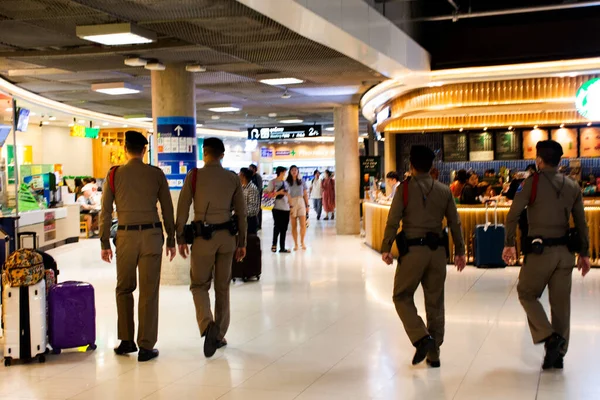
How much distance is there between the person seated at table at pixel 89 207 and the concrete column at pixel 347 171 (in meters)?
6.00

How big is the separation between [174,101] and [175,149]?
65cm

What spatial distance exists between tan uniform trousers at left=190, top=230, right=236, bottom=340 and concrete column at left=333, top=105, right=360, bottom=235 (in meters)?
12.0

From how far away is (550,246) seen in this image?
18.1ft

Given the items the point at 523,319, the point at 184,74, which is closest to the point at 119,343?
the point at 523,319

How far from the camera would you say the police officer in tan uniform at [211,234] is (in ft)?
20.3

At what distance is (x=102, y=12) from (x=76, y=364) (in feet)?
9.69

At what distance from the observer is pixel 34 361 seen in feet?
20.0

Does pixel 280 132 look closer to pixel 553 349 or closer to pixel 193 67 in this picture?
pixel 193 67

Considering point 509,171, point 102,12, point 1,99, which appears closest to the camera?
point 102,12

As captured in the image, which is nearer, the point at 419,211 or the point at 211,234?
the point at 419,211

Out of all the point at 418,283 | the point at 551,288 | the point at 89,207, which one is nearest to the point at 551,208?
the point at 551,288

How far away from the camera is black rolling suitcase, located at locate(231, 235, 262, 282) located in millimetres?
10383

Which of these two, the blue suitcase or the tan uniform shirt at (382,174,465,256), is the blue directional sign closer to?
the blue suitcase

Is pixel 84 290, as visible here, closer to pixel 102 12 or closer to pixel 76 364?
pixel 76 364
